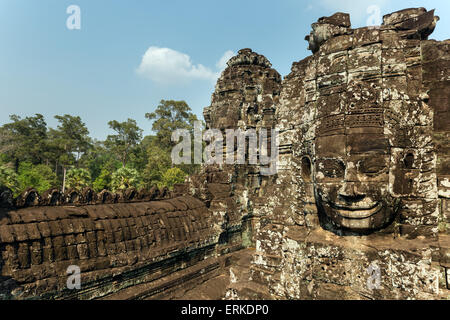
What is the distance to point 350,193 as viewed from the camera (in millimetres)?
2656

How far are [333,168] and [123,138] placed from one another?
32879mm

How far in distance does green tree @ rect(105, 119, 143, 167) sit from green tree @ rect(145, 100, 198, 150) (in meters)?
3.50

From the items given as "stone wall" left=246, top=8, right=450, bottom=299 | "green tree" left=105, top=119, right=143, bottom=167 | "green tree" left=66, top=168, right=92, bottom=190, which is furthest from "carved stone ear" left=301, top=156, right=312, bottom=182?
"green tree" left=105, top=119, right=143, bottom=167

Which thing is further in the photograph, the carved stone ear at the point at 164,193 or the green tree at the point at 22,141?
the green tree at the point at 22,141

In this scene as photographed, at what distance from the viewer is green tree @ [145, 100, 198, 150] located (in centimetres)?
2942

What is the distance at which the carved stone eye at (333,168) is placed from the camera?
9.43ft

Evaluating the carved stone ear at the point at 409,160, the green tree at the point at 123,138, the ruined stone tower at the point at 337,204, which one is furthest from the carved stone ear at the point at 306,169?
the green tree at the point at 123,138

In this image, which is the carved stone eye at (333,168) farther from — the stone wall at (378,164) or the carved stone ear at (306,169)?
the carved stone ear at (306,169)

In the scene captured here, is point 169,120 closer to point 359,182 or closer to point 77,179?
point 77,179

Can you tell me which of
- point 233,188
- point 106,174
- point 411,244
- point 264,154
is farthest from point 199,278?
point 106,174

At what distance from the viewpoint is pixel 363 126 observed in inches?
110

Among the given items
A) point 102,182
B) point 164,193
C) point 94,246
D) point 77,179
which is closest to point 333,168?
point 94,246

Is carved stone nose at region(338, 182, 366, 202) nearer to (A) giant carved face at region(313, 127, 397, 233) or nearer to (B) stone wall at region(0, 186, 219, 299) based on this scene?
(A) giant carved face at region(313, 127, 397, 233)

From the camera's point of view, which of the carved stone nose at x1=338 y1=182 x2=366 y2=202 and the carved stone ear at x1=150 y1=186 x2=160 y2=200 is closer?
the carved stone nose at x1=338 y1=182 x2=366 y2=202
